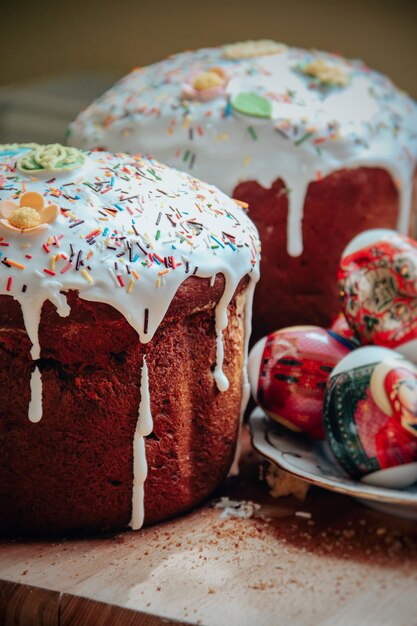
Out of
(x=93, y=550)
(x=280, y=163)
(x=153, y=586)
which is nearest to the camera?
(x=153, y=586)

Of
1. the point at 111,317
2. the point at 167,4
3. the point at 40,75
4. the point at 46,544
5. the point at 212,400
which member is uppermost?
the point at 167,4

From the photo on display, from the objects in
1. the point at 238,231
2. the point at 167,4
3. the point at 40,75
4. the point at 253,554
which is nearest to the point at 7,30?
the point at 40,75

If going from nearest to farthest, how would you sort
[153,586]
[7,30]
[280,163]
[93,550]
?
[153,586], [93,550], [280,163], [7,30]

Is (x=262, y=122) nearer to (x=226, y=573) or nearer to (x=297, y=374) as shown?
(x=297, y=374)

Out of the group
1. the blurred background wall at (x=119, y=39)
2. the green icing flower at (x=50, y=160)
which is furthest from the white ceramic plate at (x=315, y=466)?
the blurred background wall at (x=119, y=39)

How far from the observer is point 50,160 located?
136 cm

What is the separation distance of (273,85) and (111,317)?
880 mm

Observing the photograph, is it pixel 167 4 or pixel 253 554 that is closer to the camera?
pixel 253 554

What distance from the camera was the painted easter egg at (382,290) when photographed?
1.43 meters

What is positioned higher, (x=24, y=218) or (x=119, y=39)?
(x=119, y=39)

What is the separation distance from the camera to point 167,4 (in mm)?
2363

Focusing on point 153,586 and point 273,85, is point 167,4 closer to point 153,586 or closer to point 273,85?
point 273,85

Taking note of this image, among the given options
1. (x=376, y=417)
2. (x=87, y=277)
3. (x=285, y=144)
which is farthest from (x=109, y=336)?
(x=285, y=144)

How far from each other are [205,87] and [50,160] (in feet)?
1.86
